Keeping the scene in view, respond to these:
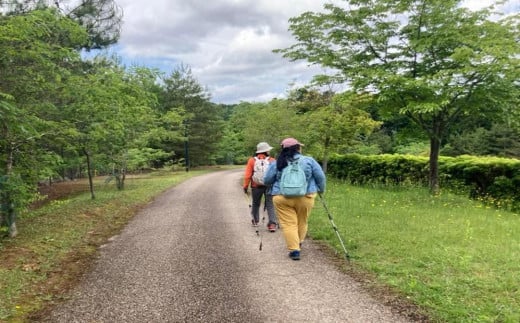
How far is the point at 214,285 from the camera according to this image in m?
4.88

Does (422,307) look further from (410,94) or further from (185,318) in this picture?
(410,94)

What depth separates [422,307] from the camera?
4.05m

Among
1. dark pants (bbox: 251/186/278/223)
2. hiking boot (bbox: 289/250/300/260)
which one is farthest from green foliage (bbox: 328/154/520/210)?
hiking boot (bbox: 289/250/300/260)

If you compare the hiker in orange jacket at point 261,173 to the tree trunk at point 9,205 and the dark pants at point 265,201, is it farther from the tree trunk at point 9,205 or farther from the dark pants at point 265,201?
the tree trunk at point 9,205

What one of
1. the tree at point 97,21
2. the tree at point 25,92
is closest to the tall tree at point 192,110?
the tree at point 97,21

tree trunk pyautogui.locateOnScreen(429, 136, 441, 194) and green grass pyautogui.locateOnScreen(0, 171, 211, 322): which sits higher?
tree trunk pyautogui.locateOnScreen(429, 136, 441, 194)

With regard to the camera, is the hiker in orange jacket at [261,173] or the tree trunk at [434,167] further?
the tree trunk at [434,167]

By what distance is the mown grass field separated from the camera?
4.23 metres

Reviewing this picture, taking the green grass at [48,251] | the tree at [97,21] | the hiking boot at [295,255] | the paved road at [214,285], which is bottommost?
the green grass at [48,251]

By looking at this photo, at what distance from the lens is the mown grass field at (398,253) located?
423 cm

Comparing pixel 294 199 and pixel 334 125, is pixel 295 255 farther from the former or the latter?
pixel 334 125

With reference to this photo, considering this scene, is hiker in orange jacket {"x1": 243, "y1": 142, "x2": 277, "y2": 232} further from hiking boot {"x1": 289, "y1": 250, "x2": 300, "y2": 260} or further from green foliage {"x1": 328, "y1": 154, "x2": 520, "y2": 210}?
green foliage {"x1": 328, "y1": 154, "x2": 520, "y2": 210}

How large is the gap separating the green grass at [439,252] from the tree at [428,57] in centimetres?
276

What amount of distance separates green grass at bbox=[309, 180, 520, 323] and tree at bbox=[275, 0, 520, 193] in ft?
9.06
